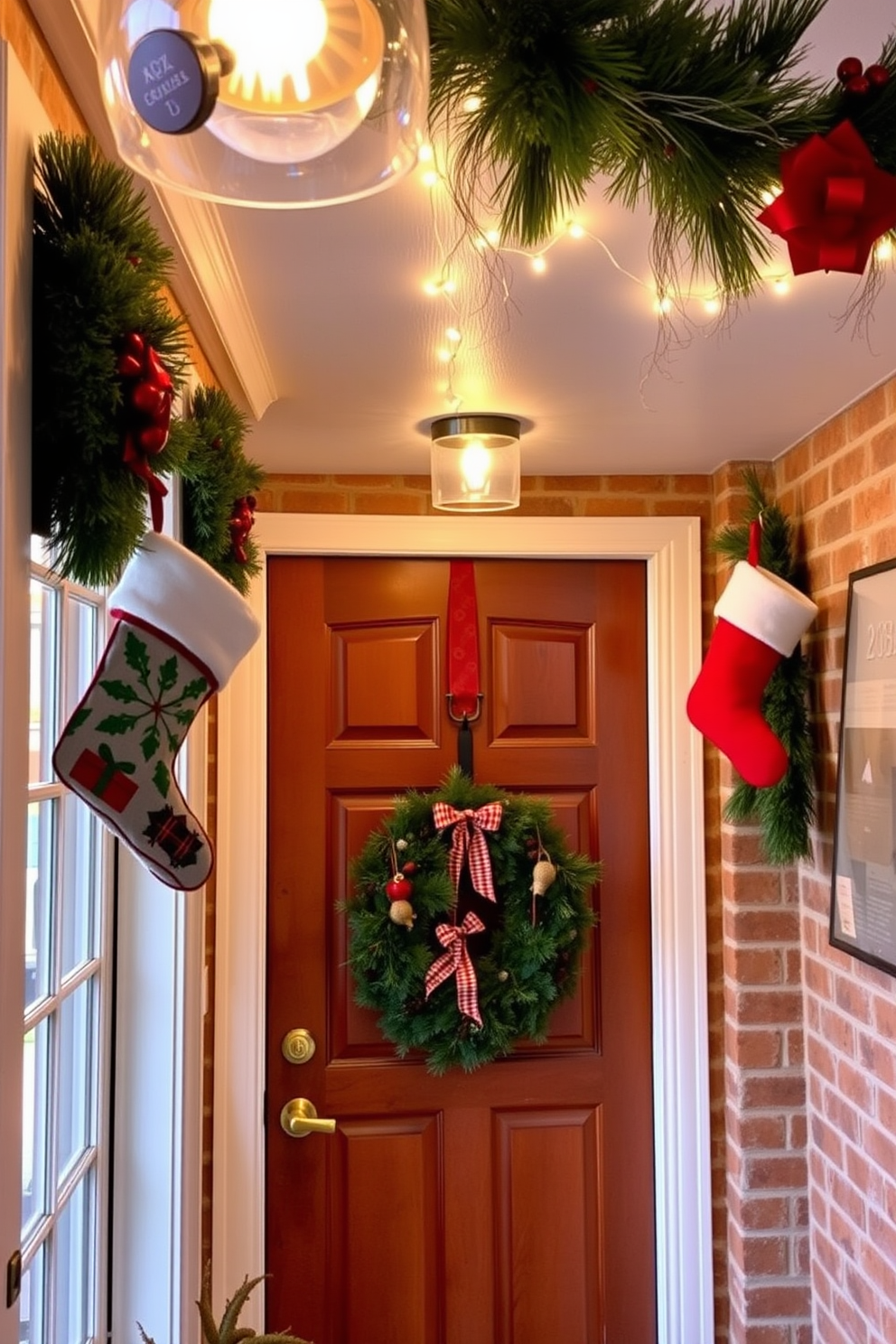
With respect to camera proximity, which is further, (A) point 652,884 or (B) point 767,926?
(A) point 652,884

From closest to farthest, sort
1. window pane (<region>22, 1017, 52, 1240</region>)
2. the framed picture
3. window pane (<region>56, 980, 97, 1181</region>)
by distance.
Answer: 1. window pane (<region>22, 1017, 52, 1240</region>)
2. window pane (<region>56, 980, 97, 1181</region>)
3. the framed picture

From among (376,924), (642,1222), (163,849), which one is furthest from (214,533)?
(642,1222)

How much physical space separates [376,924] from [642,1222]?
0.81 m

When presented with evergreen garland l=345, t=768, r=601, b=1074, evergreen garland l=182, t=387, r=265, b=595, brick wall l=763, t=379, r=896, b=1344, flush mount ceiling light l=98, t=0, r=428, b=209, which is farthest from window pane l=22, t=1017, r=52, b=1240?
brick wall l=763, t=379, r=896, b=1344

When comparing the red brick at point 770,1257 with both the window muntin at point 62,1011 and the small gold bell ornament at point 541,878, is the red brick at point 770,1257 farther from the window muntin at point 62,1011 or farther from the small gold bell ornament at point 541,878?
the window muntin at point 62,1011

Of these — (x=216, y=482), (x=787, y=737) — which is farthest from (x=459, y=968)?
(x=216, y=482)

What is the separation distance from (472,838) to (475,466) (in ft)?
2.30

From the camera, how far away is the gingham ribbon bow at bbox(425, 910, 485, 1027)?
185cm

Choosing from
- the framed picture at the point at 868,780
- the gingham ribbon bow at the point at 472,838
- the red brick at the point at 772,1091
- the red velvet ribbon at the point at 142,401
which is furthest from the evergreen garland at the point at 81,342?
the red brick at the point at 772,1091

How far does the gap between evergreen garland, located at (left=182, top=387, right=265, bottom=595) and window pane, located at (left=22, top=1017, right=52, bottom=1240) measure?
22.0 inches

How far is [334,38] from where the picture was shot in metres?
0.47

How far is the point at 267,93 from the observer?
49 centimetres

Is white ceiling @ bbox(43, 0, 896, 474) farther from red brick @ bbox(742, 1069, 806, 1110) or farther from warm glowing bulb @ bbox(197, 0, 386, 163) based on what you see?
red brick @ bbox(742, 1069, 806, 1110)

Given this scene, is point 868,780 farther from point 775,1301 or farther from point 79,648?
point 79,648
